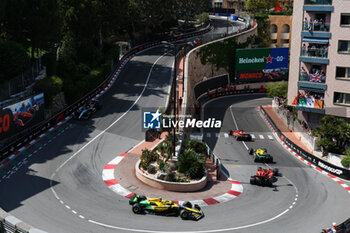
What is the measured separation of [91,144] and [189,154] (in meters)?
11.3

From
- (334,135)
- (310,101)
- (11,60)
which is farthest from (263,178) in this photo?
(11,60)

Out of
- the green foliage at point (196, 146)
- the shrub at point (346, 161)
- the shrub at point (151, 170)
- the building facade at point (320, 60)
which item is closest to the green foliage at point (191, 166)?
the shrub at point (151, 170)

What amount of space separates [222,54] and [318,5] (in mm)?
30731

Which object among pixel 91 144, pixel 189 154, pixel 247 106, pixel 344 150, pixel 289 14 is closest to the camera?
pixel 189 154

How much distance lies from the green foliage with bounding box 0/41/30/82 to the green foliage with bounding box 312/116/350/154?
107ft

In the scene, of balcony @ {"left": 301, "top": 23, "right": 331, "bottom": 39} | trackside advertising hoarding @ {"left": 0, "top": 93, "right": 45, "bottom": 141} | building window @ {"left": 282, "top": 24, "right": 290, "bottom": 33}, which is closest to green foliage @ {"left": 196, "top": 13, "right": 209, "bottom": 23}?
building window @ {"left": 282, "top": 24, "right": 290, "bottom": 33}

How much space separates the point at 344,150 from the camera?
4869 cm

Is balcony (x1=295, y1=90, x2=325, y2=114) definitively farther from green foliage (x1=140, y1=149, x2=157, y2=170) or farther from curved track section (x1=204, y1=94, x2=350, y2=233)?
green foliage (x1=140, y1=149, x2=157, y2=170)

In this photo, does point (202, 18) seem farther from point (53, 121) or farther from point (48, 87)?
point (53, 121)

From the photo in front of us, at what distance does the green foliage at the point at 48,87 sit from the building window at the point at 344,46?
32.4 metres

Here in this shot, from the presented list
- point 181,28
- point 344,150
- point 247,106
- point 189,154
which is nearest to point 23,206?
point 189,154

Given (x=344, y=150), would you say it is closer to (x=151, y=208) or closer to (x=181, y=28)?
(x=151, y=208)

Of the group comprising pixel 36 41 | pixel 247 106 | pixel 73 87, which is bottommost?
pixel 247 106

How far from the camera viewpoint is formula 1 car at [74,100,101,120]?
1992 inches
